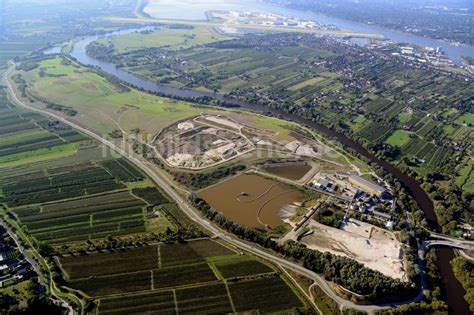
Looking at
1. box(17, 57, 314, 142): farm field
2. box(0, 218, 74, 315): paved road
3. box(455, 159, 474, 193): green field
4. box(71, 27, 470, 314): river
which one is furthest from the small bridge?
box(0, 218, 74, 315): paved road

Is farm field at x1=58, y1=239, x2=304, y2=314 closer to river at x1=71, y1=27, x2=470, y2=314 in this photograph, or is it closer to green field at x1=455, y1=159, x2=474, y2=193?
river at x1=71, y1=27, x2=470, y2=314

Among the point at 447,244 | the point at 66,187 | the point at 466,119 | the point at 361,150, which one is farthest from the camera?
the point at 466,119

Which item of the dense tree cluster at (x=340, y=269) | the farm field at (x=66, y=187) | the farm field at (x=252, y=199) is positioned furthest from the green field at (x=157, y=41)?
the dense tree cluster at (x=340, y=269)

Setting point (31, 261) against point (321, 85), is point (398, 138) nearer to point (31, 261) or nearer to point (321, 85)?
point (321, 85)

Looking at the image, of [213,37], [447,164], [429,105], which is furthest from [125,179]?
[213,37]

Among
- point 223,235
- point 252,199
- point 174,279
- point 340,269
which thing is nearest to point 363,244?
point 340,269

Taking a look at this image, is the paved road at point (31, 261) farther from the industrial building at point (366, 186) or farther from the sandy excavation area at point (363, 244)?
the industrial building at point (366, 186)
